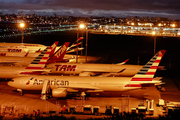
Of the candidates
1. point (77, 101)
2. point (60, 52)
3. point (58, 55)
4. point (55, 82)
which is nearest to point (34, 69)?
point (55, 82)

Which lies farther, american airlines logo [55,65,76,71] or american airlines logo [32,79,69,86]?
american airlines logo [55,65,76,71]

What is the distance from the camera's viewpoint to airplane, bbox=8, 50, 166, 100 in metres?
33.1

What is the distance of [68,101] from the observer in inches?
1312

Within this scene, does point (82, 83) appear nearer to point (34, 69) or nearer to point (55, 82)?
point (55, 82)

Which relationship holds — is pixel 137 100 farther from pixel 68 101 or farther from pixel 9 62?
pixel 9 62

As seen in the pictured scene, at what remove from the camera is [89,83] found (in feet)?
112

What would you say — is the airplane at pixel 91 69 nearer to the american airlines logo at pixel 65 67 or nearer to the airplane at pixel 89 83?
the american airlines logo at pixel 65 67

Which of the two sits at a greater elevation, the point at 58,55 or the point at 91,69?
the point at 58,55

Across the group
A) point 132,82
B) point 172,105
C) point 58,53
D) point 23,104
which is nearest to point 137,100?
point 132,82

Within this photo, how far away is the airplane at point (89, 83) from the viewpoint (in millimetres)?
33094

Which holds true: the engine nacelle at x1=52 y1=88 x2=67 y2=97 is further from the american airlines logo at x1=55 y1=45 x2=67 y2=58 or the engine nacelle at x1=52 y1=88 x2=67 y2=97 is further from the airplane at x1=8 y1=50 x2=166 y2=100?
the american airlines logo at x1=55 y1=45 x2=67 y2=58

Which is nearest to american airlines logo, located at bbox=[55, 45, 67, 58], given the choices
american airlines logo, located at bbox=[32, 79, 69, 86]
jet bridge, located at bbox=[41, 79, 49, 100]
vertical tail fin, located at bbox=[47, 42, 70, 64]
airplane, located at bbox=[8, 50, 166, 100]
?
vertical tail fin, located at bbox=[47, 42, 70, 64]

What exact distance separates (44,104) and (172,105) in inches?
644

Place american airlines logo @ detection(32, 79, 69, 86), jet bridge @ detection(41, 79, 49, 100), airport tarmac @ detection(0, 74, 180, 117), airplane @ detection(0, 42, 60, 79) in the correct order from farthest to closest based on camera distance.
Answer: airplane @ detection(0, 42, 60, 79)
american airlines logo @ detection(32, 79, 69, 86)
jet bridge @ detection(41, 79, 49, 100)
airport tarmac @ detection(0, 74, 180, 117)
